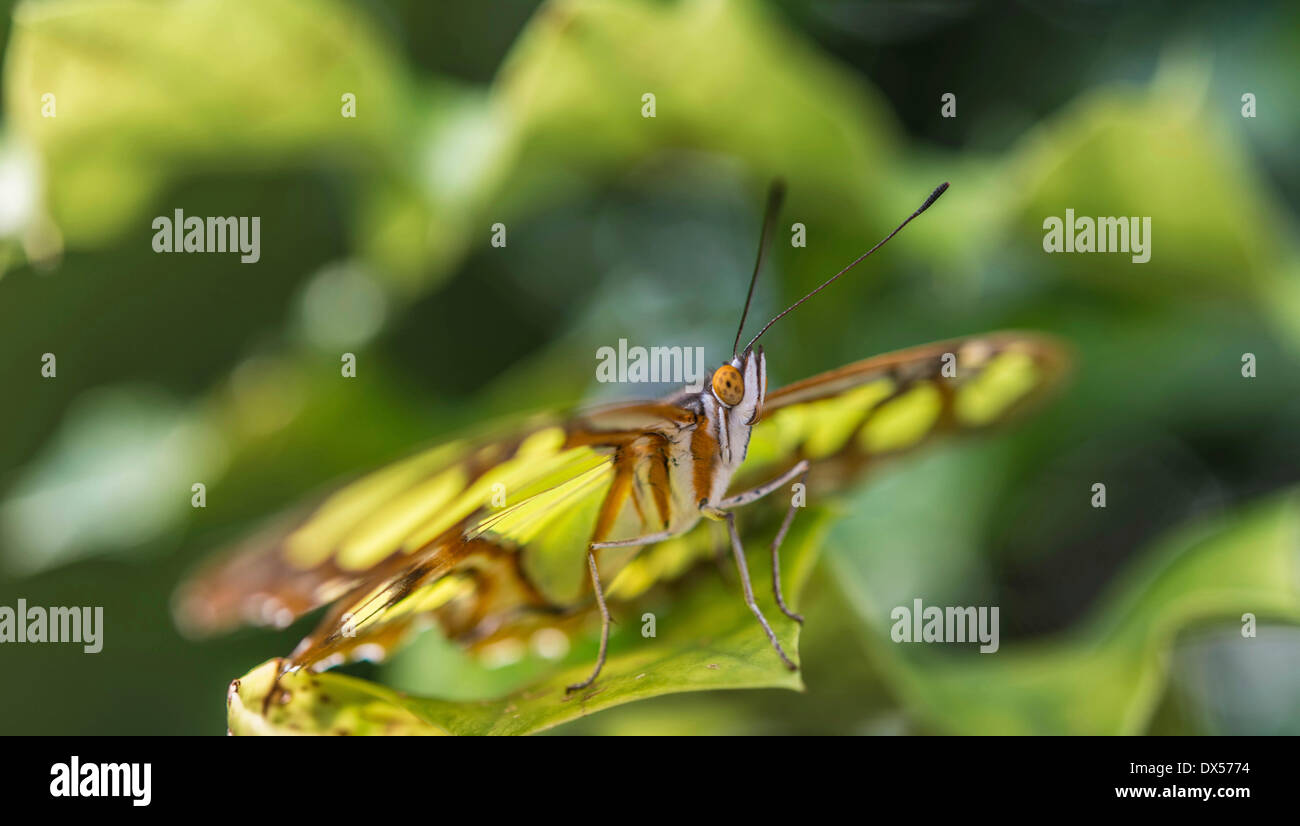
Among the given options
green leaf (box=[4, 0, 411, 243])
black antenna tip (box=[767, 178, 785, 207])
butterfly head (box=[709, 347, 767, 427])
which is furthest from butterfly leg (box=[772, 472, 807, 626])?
green leaf (box=[4, 0, 411, 243])

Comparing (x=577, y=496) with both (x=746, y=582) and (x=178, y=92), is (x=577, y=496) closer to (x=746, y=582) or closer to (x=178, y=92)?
(x=746, y=582)

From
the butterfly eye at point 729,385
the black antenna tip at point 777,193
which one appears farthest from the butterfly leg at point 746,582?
the black antenna tip at point 777,193

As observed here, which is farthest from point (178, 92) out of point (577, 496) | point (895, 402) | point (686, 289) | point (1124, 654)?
point (1124, 654)

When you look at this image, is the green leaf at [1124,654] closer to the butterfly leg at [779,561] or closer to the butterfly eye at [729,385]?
the butterfly leg at [779,561]

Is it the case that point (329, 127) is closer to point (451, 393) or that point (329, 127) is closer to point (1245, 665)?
point (451, 393)

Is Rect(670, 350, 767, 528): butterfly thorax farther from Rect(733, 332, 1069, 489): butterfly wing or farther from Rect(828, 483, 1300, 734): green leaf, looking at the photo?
Rect(828, 483, 1300, 734): green leaf
